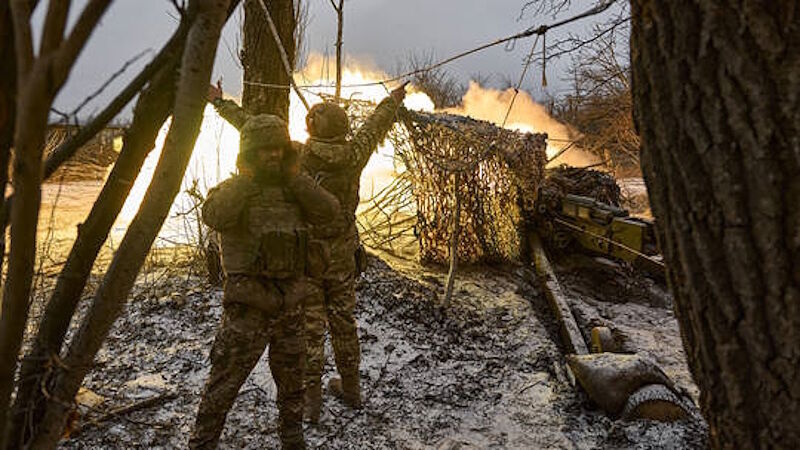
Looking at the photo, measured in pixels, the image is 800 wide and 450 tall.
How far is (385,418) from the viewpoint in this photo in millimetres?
3848

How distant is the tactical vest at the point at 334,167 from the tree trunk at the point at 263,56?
1.73 meters

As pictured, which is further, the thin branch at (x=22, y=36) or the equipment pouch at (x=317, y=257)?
the equipment pouch at (x=317, y=257)

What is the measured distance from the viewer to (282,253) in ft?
9.20

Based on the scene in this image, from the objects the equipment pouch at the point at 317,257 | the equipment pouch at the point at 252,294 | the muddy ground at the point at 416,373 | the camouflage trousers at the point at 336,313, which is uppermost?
the equipment pouch at the point at 317,257

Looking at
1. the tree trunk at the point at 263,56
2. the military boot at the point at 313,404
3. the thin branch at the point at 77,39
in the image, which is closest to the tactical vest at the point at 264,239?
the military boot at the point at 313,404

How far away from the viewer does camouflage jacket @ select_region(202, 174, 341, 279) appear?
107 inches

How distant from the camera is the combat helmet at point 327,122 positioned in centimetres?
360

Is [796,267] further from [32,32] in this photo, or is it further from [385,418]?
[385,418]

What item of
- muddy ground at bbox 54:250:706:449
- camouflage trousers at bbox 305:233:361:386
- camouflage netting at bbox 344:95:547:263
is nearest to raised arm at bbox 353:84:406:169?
camouflage trousers at bbox 305:233:361:386

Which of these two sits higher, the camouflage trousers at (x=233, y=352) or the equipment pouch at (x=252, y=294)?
the equipment pouch at (x=252, y=294)

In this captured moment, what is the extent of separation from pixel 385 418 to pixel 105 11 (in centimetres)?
360

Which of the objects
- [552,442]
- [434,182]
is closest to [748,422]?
[552,442]

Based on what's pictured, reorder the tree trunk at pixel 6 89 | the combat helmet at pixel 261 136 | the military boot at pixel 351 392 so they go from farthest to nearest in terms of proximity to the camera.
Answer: the military boot at pixel 351 392 → the combat helmet at pixel 261 136 → the tree trunk at pixel 6 89

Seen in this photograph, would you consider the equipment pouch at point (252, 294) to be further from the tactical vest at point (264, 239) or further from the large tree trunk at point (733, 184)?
the large tree trunk at point (733, 184)
